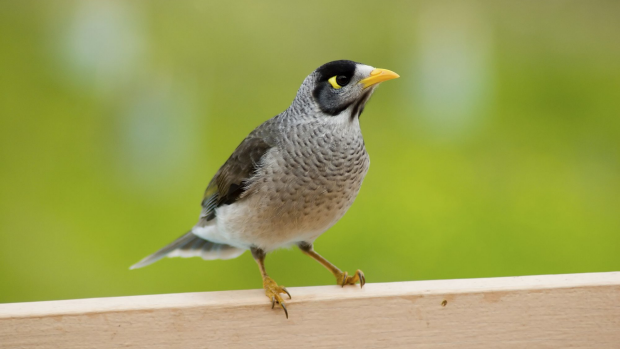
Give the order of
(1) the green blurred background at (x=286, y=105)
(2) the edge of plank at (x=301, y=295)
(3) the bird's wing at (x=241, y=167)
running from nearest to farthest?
1. (2) the edge of plank at (x=301, y=295)
2. (3) the bird's wing at (x=241, y=167)
3. (1) the green blurred background at (x=286, y=105)

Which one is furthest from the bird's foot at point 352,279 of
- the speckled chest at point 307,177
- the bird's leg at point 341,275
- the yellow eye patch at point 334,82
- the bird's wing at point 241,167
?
the yellow eye patch at point 334,82

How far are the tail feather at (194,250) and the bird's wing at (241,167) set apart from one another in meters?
0.17

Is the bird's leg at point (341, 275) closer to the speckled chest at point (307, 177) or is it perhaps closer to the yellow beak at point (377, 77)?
the speckled chest at point (307, 177)

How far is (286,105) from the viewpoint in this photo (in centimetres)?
186

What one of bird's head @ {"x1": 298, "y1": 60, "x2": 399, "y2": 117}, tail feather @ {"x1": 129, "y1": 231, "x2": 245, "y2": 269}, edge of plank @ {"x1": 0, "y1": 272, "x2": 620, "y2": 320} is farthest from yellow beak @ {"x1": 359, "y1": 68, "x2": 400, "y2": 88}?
tail feather @ {"x1": 129, "y1": 231, "x2": 245, "y2": 269}

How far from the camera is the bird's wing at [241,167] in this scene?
129cm

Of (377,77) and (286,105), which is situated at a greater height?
(377,77)

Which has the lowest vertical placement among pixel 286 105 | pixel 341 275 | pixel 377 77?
pixel 341 275

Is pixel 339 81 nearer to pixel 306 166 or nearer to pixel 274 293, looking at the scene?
pixel 306 166

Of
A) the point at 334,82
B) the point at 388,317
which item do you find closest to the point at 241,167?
the point at 334,82

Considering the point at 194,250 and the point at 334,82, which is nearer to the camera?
the point at 334,82

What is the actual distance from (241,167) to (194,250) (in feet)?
1.16

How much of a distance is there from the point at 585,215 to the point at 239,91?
115 centimetres

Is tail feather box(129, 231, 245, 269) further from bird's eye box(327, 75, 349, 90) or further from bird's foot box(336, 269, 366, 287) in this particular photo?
bird's eye box(327, 75, 349, 90)
